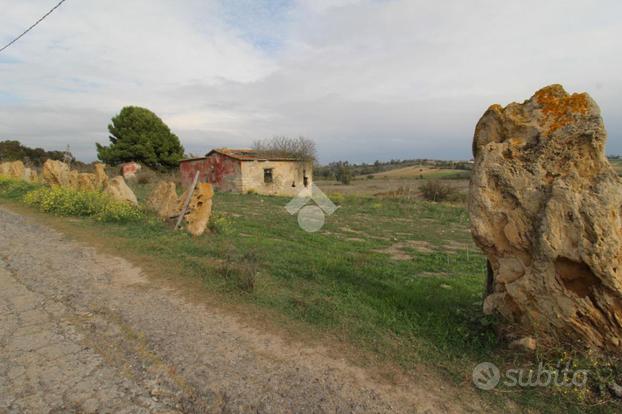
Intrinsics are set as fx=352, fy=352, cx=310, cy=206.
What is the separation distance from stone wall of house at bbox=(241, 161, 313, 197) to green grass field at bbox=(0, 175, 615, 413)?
1362 cm

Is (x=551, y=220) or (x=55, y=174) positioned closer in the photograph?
(x=551, y=220)

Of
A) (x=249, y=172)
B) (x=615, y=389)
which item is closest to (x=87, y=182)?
(x=249, y=172)

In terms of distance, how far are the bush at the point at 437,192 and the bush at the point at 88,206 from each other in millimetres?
20481

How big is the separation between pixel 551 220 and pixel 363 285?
282 cm

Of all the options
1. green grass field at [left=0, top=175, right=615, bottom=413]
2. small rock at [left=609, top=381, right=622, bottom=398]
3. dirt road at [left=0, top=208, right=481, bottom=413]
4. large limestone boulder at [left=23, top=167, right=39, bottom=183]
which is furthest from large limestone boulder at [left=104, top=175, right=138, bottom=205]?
small rock at [left=609, top=381, right=622, bottom=398]

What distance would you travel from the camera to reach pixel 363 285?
5422 millimetres

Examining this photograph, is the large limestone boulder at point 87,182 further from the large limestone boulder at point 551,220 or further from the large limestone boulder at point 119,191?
the large limestone boulder at point 551,220

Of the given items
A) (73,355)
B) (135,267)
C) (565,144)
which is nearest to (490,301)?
(565,144)

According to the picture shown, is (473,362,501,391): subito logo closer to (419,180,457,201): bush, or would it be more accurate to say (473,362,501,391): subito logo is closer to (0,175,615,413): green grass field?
(0,175,615,413): green grass field

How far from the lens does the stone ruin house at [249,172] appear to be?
24.6 metres

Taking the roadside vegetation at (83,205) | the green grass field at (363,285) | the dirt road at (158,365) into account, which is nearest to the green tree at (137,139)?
the roadside vegetation at (83,205)

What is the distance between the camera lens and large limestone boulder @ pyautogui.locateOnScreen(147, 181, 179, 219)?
31.5 feet

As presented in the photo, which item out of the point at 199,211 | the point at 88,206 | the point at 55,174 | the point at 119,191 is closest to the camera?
the point at 199,211

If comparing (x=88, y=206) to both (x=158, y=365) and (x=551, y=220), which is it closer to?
(x=158, y=365)
